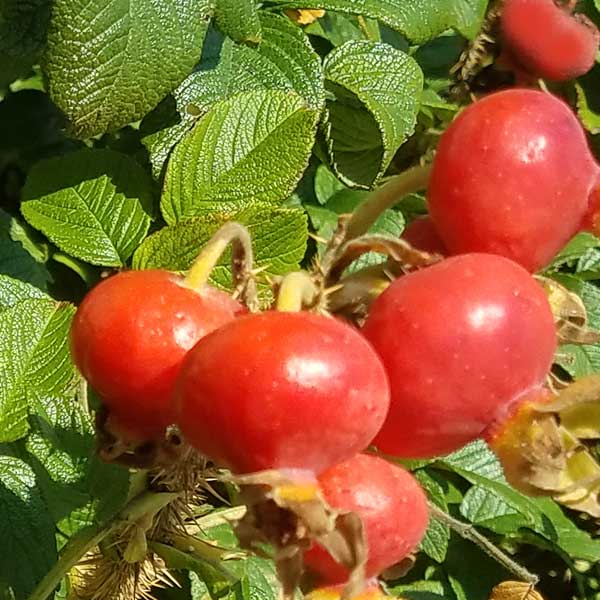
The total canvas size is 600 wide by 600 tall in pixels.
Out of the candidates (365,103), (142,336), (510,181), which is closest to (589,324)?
(365,103)

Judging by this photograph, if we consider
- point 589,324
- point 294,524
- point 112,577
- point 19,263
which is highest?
point 294,524

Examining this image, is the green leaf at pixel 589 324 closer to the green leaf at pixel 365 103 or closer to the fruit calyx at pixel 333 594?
the green leaf at pixel 365 103

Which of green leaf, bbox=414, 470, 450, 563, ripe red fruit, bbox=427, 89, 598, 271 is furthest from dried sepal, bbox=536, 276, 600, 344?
green leaf, bbox=414, 470, 450, 563

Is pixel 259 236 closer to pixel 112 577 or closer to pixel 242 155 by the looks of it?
pixel 242 155

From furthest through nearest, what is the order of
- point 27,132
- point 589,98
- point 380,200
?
1. point 589,98
2. point 27,132
3. point 380,200

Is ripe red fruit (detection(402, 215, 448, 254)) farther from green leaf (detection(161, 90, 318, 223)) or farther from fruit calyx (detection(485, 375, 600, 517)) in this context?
green leaf (detection(161, 90, 318, 223))

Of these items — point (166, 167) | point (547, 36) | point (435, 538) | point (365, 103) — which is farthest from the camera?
point (547, 36)

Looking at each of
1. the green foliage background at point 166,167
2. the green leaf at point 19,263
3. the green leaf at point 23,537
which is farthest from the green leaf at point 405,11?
the green leaf at point 23,537
